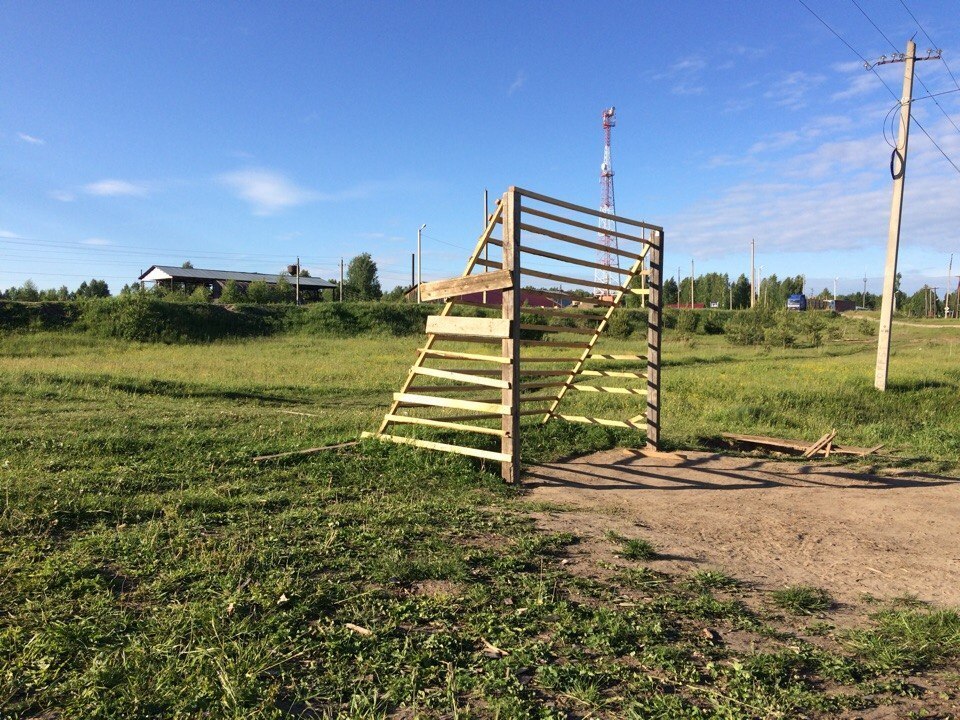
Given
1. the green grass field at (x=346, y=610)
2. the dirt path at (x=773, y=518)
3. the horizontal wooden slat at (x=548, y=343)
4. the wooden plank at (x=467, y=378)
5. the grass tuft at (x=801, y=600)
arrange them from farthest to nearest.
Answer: the horizontal wooden slat at (x=548, y=343) < the wooden plank at (x=467, y=378) < the dirt path at (x=773, y=518) < the grass tuft at (x=801, y=600) < the green grass field at (x=346, y=610)

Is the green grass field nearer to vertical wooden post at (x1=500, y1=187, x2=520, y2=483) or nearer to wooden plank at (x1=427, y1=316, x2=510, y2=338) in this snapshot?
vertical wooden post at (x1=500, y1=187, x2=520, y2=483)

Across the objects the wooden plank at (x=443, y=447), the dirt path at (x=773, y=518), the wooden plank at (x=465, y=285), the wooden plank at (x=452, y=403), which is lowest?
A: the dirt path at (x=773, y=518)

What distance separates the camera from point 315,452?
720 cm

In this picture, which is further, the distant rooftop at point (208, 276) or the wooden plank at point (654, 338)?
the distant rooftop at point (208, 276)

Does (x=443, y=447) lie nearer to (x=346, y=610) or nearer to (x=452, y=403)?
(x=452, y=403)

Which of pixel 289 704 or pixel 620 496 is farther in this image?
pixel 620 496

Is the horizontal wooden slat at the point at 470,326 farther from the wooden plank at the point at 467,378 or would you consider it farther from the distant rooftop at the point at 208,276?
the distant rooftop at the point at 208,276

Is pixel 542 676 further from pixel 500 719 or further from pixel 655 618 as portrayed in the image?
pixel 655 618

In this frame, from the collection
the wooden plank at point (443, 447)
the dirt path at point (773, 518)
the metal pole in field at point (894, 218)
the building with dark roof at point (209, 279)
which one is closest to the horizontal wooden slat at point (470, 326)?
the wooden plank at point (443, 447)

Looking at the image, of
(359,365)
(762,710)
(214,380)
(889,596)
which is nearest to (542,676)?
(762,710)

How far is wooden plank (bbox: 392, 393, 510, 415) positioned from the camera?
6.89 meters

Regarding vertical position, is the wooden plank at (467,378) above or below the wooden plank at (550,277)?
below

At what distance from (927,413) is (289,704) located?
44.5 ft

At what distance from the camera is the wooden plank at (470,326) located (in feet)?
21.9
